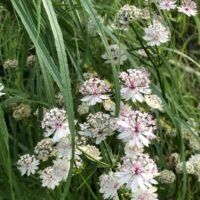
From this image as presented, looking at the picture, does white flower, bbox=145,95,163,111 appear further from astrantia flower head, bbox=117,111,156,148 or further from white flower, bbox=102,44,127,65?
astrantia flower head, bbox=117,111,156,148

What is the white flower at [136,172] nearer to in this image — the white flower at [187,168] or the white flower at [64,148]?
the white flower at [64,148]

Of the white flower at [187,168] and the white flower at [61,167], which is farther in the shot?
the white flower at [187,168]

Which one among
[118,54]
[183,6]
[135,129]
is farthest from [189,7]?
[135,129]

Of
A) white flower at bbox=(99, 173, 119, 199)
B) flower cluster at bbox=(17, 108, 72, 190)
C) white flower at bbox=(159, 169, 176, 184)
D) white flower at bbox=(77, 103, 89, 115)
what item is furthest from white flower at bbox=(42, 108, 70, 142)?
white flower at bbox=(159, 169, 176, 184)

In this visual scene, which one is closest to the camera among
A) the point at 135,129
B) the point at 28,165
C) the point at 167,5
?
the point at 135,129

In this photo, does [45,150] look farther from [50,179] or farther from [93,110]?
[93,110]

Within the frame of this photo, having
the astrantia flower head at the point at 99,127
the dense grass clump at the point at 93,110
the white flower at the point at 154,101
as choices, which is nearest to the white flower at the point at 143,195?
the dense grass clump at the point at 93,110

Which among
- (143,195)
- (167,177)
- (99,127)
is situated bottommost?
(167,177)
